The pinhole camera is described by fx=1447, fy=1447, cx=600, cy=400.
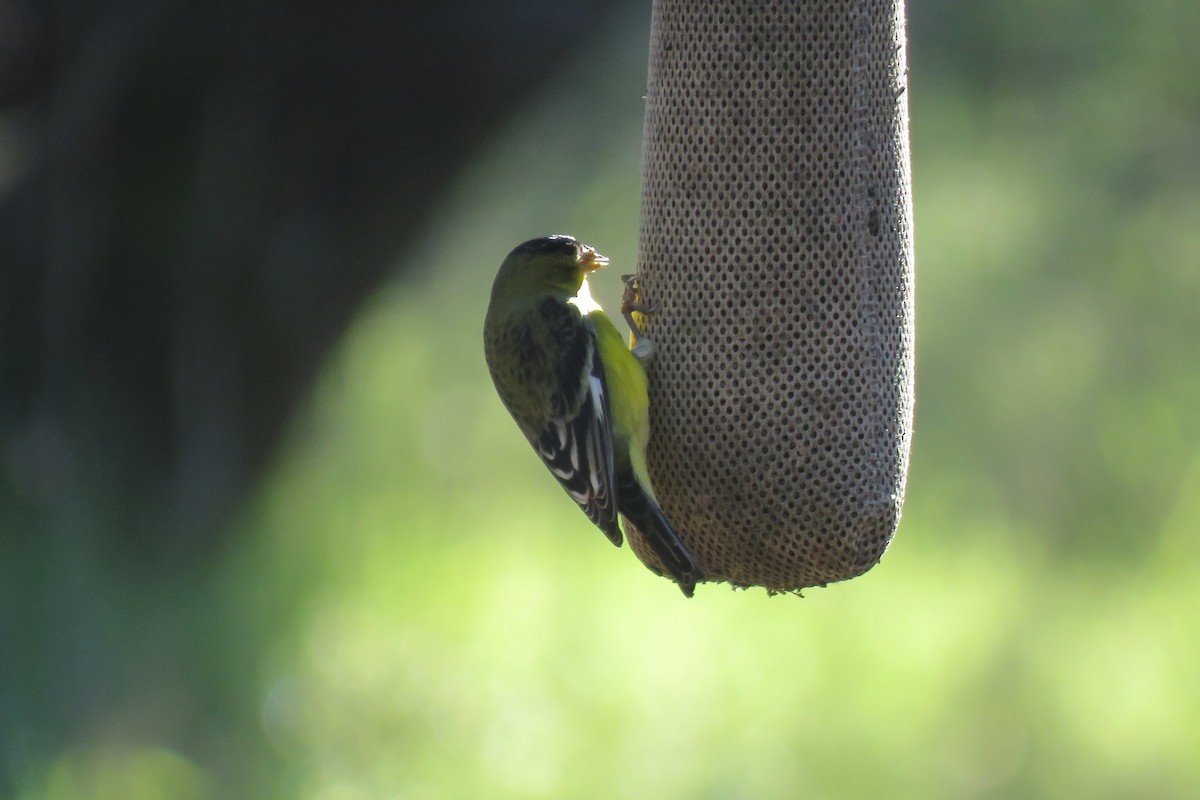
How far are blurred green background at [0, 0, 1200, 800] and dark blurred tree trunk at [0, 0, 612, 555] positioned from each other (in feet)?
3.49

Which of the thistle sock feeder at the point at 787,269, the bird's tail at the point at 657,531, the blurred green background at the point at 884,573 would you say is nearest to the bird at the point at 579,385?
the bird's tail at the point at 657,531

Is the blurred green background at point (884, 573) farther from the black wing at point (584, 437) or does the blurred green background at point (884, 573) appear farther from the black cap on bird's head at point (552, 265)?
the black wing at point (584, 437)

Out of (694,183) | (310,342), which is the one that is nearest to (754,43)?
(694,183)

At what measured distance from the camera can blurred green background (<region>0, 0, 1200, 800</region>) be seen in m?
8.44

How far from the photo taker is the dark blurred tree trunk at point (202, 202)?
21.1 ft

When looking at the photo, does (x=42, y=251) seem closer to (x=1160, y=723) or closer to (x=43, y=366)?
(x=43, y=366)

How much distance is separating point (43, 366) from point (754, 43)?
15.3 ft

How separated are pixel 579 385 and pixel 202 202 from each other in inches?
148

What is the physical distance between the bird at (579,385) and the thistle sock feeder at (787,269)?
0.40ft

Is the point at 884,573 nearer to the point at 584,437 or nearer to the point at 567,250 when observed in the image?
the point at 567,250

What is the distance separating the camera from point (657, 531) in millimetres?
3449

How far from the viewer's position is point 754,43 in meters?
3.35

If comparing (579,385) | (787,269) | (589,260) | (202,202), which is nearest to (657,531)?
(579,385)

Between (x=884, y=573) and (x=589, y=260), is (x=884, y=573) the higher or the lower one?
the higher one
